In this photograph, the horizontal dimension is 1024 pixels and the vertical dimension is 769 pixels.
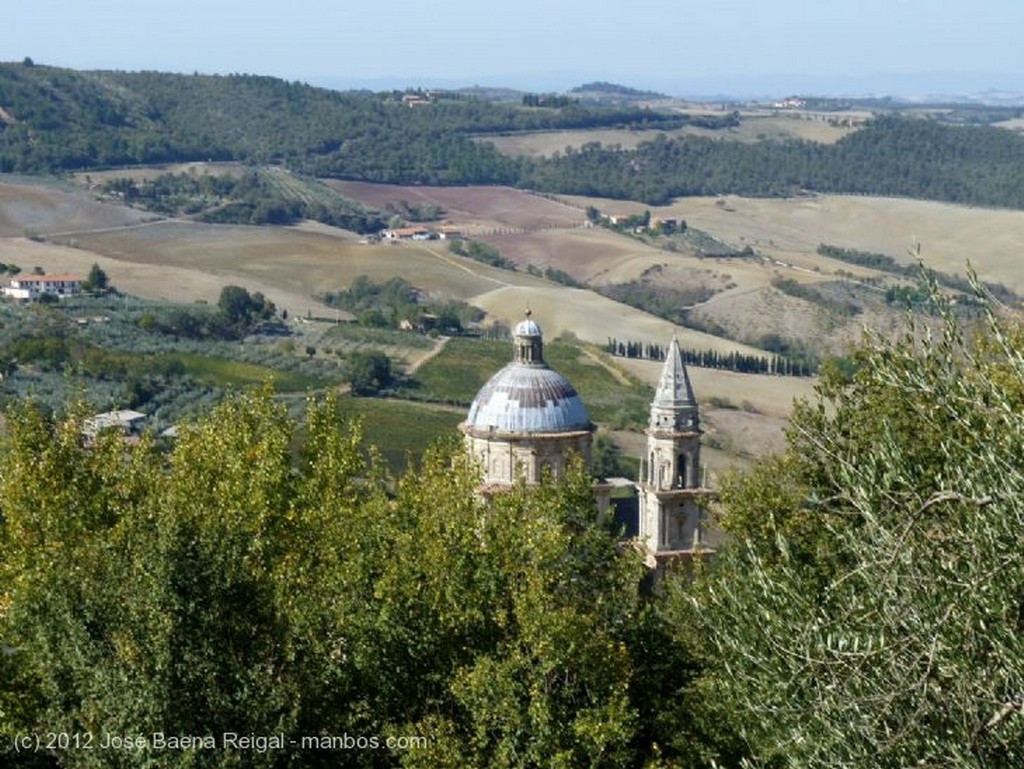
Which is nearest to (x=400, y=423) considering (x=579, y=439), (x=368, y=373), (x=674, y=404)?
(x=368, y=373)

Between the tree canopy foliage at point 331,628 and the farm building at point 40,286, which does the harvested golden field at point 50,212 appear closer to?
the farm building at point 40,286

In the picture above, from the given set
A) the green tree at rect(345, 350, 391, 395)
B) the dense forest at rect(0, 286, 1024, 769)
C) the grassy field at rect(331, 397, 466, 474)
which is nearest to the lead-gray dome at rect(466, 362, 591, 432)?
the dense forest at rect(0, 286, 1024, 769)

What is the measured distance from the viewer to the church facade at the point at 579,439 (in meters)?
52.3

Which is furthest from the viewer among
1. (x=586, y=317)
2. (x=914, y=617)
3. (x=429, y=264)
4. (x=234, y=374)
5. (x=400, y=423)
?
(x=429, y=264)

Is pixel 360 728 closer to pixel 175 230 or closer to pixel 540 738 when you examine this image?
pixel 540 738

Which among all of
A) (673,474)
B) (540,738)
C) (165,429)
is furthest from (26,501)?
(165,429)

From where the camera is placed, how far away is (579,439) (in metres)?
52.8

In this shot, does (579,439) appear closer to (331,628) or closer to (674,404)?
(674,404)

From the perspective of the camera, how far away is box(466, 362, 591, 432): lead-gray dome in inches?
2072

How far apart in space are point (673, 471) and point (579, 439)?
2954 mm

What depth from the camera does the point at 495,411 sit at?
52.9 metres

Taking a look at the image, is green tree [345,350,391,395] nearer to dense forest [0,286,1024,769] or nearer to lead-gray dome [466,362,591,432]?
lead-gray dome [466,362,591,432]

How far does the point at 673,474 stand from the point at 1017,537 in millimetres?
34052

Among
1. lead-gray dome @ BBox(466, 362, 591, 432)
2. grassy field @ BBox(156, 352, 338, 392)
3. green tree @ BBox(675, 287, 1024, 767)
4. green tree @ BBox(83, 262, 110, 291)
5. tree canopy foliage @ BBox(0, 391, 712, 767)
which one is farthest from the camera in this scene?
green tree @ BBox(83, 262, 110, 291)
